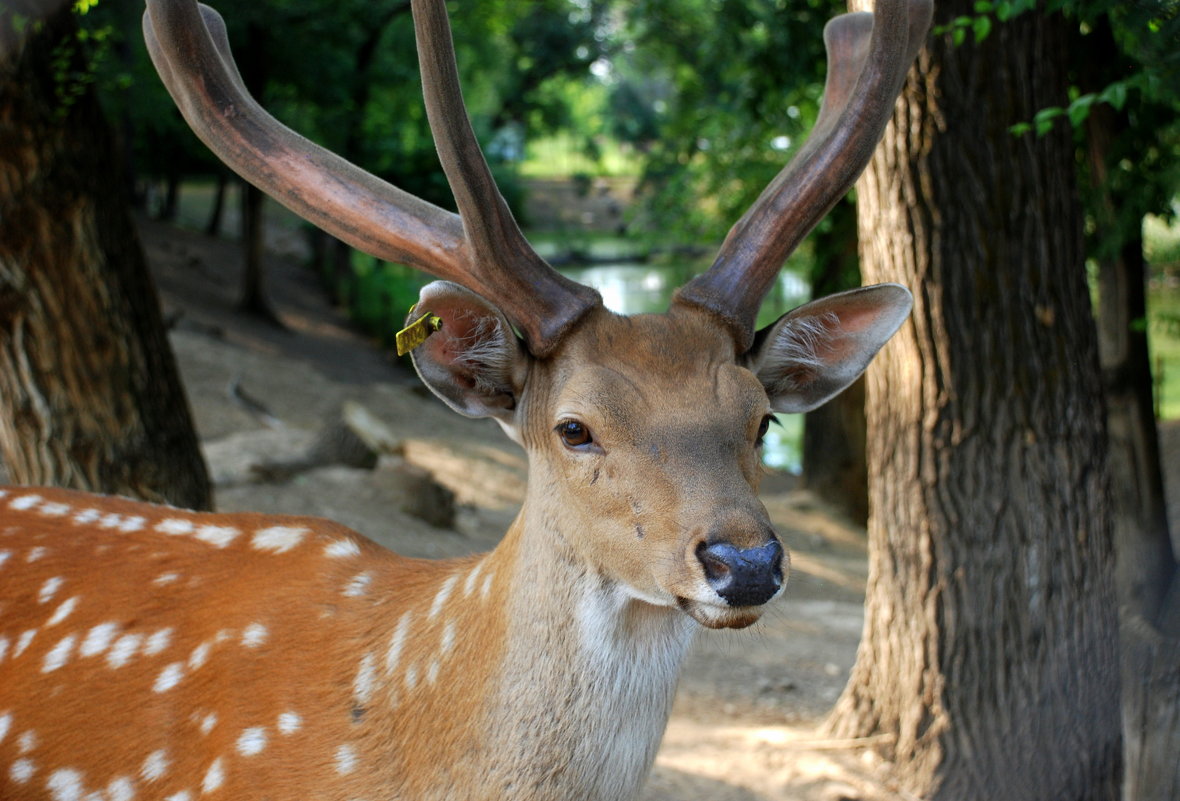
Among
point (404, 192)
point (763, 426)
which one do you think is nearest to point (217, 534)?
point (404, 192)

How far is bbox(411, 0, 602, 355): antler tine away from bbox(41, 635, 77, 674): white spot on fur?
1.54m

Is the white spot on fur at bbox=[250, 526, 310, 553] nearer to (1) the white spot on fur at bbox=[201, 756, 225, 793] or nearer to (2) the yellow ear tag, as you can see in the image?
(1) the white spot on fur at bbox=[201, 756, 225, 793]

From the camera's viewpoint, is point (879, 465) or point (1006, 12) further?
point (879, 465)

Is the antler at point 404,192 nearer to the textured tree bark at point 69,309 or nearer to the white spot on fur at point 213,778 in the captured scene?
the white spot on fur at point 213,778

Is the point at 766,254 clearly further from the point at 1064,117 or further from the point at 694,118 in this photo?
the point at 694,118

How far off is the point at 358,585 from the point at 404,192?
106cm

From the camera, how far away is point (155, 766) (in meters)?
2.92

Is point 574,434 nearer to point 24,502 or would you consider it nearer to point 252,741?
point 252,741

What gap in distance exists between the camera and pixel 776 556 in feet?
7.45

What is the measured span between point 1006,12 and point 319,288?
22.1m

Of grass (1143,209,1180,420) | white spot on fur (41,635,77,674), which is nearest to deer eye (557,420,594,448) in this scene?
white spot on fur (41,635,77,674)

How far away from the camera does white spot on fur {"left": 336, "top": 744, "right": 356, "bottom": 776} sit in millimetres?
2738

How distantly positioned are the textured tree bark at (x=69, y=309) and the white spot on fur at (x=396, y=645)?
234 cm

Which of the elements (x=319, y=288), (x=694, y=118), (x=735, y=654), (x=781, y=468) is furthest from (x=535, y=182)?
(x=735, y=654)
